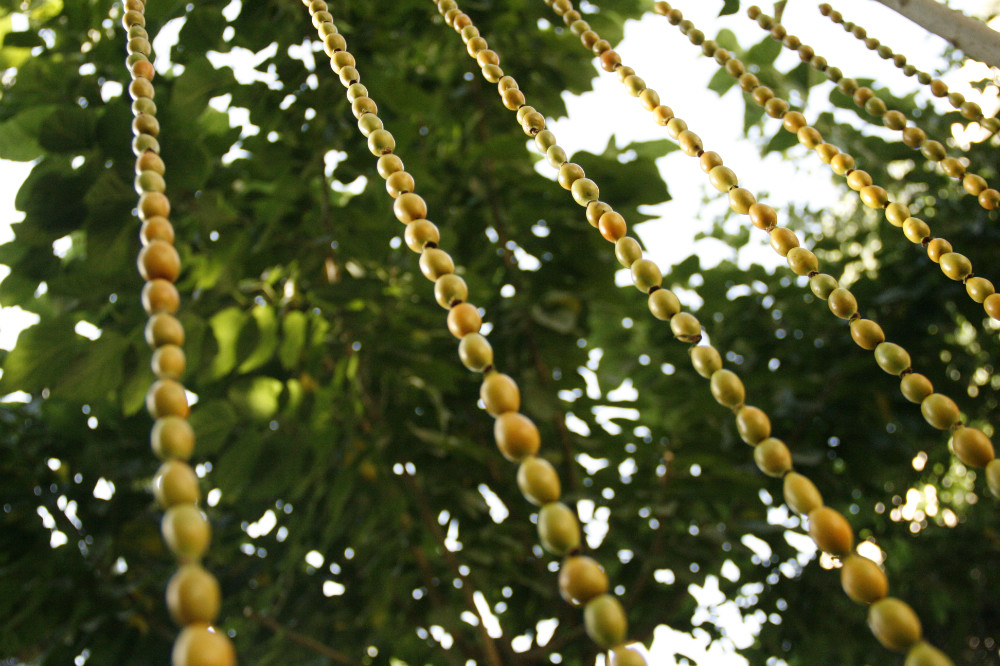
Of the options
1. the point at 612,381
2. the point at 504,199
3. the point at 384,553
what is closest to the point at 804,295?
the point at 612,381

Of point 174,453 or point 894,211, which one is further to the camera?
point 894,211

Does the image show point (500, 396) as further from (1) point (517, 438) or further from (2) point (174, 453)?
(2) point (174, 453)

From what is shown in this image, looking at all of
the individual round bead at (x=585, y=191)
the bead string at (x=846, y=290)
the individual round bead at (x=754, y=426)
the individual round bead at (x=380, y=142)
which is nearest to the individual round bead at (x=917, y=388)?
the bead string at (x=846, y=290)

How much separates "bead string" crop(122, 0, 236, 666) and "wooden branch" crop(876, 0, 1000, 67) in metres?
0.62

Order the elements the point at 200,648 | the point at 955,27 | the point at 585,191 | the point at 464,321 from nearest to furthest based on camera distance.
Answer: the point at 200,648
the point at 464,321
the point at 585,191
the point at 955,27

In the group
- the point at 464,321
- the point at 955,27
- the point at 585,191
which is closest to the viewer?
the point at 464,321

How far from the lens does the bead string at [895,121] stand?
1.91 feet

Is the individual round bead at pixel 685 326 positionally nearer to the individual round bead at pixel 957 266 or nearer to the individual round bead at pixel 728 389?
the individual round bead at pixel 728 389

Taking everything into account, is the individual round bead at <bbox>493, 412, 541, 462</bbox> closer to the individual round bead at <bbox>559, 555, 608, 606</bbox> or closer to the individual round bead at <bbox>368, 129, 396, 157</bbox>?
the individual round bead at <bbox>559, 555, 608, 606</bbox>

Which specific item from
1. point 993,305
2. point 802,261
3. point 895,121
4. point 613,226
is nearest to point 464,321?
point 613,226

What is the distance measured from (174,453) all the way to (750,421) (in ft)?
0.84

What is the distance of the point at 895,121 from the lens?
0.64 metres

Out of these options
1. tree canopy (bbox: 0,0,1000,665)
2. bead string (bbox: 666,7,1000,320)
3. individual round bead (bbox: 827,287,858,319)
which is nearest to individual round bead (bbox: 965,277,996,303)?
bead string (bbox: 666,7,1000,320)

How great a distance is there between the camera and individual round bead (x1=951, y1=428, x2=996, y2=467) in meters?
0.34
